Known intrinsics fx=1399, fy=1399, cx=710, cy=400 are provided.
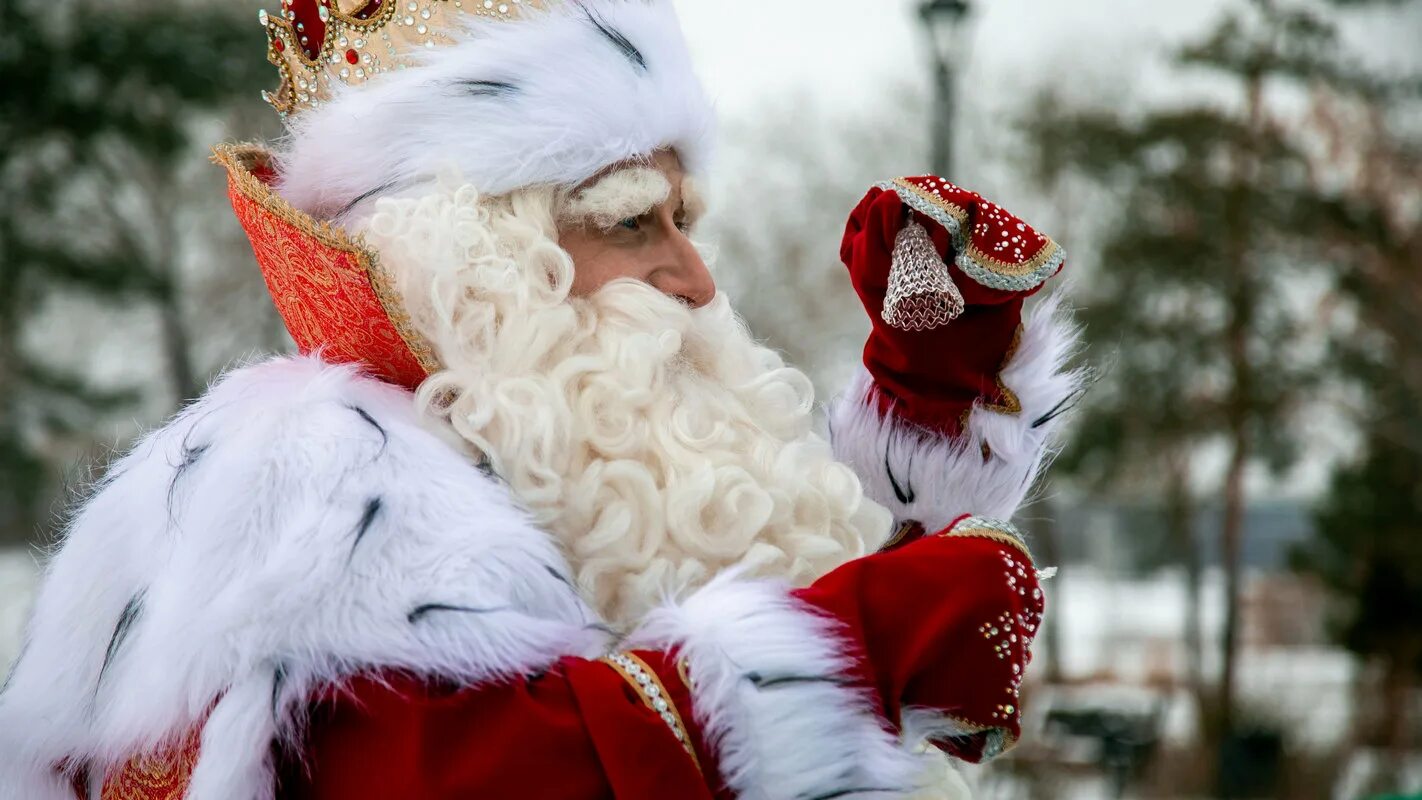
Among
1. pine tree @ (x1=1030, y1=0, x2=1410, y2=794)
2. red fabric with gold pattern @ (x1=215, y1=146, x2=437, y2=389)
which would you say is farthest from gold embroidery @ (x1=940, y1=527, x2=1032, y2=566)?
pine tree @ (x1=1030, y1=0, x2=1410, y2=794)

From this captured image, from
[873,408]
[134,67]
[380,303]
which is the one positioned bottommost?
[134,67]

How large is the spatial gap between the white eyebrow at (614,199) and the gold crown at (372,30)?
28 cm

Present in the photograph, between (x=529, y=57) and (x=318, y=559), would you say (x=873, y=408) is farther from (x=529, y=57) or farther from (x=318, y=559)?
(x=318, y=559)

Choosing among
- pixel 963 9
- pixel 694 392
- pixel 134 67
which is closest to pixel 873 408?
pixel 694 392

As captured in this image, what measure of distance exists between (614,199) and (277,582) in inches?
31.6

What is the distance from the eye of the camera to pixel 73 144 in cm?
1080

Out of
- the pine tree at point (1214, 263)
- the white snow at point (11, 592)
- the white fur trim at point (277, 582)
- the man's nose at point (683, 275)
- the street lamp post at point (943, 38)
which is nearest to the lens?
the white fur trim at point (277, 582)

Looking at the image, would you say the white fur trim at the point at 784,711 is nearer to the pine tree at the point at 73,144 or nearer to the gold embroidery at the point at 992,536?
the gold embroidery at the point at 992,536

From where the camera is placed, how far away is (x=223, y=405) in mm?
1907

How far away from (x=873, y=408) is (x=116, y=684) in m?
1.22

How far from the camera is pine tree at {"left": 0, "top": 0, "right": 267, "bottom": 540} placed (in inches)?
415

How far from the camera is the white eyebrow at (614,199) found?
2.11 m

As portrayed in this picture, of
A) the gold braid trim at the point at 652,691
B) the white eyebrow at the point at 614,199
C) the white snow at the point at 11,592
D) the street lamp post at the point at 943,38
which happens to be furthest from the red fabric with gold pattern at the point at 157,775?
the white snow at the point at 11,592

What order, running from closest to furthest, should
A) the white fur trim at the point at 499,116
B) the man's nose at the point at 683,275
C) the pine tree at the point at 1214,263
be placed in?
the white fur trim at the point at 499,116, the man's nose at the point at 683,275, the pine tree at the point at 1214,263
